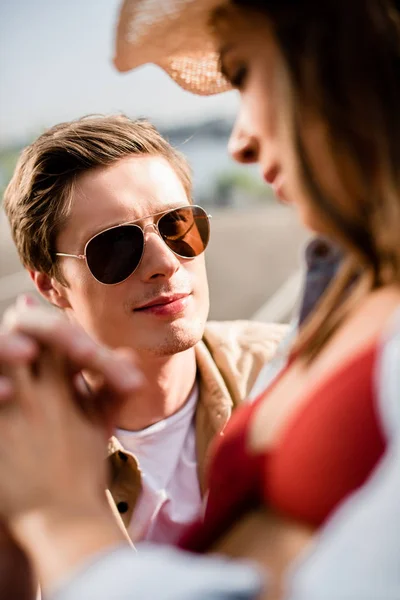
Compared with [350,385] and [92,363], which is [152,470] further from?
[350,385]

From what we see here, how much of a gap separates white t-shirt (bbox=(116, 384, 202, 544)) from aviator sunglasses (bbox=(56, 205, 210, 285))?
1.61 ft

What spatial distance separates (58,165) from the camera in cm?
238

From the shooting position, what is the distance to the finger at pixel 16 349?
94 cm

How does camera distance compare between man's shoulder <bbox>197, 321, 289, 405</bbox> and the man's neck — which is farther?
man's shoulder <bbox>197, 321, 289, 405</bbox>

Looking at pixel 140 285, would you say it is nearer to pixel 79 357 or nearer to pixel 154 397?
pixel 154 397

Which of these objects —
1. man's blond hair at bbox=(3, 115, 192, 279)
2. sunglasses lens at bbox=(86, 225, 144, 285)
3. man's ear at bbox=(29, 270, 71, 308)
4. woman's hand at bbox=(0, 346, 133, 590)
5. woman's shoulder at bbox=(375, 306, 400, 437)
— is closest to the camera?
woman's shoulder at bbox=(375, 306, 400, 437)

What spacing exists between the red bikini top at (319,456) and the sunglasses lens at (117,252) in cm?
137

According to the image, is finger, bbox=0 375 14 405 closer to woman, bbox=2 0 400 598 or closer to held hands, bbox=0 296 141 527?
held hands, bbox=0 296 141 527

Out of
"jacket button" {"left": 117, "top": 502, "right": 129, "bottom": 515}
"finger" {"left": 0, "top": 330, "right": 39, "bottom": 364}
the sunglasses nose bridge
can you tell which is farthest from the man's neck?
"finger" {"left": 0, "top": 330, "right": 39, "bottom": 364}

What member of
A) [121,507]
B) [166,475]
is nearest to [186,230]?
[166,475]

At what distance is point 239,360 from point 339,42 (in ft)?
5.67

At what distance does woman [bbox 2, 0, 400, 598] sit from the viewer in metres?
0.76

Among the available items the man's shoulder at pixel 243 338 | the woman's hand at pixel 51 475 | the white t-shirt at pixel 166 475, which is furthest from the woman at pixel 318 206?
the man's shoulder at pixel 243 338

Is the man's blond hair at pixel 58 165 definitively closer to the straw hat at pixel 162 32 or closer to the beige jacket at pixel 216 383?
the beige jacket at pixel 216 383
